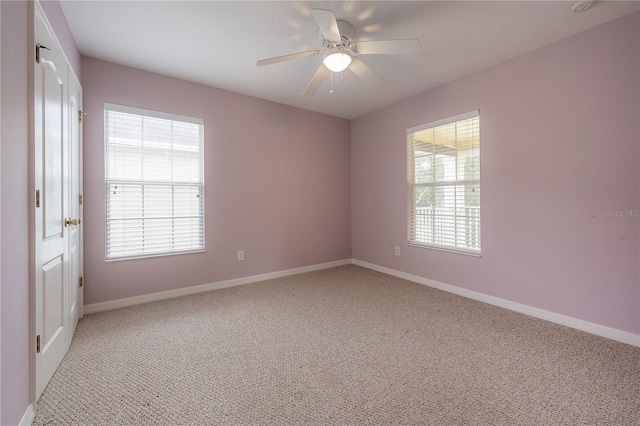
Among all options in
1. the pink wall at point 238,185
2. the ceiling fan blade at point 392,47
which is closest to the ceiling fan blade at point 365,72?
the ceiling fan blade at point 392,47

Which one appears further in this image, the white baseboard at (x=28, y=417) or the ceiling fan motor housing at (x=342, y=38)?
the ceiling fan motor housing at (x=342, y=38)

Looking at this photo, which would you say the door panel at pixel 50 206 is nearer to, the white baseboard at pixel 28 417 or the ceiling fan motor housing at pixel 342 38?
the white baseboard at pixel 28 417

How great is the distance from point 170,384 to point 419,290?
8.98 feet

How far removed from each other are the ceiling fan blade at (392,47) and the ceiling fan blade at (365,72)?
0.40 feet

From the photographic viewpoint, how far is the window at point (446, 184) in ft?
10.3

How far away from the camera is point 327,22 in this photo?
5.61 ft

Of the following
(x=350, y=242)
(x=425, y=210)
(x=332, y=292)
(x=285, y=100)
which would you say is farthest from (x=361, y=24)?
(x=350, y=242)

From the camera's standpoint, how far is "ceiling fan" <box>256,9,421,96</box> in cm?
178

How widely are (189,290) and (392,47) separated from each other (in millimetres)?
3230

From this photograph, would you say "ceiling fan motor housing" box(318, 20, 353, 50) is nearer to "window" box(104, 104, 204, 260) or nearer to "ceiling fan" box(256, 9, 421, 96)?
"ceiling fan" box(256, 9, 421, 96)

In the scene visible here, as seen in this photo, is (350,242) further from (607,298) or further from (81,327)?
(81,327)

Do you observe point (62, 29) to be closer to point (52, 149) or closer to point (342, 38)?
point (52, 149)

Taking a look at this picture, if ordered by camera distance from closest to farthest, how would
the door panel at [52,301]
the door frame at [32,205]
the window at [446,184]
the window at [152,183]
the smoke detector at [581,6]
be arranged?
the door frame at [32,205], the door panel at [52,301], the smoke detector at [581,6], the window at [152,183], the window at [446,184]

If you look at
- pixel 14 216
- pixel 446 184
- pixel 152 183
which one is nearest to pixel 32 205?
pixel 14 216
